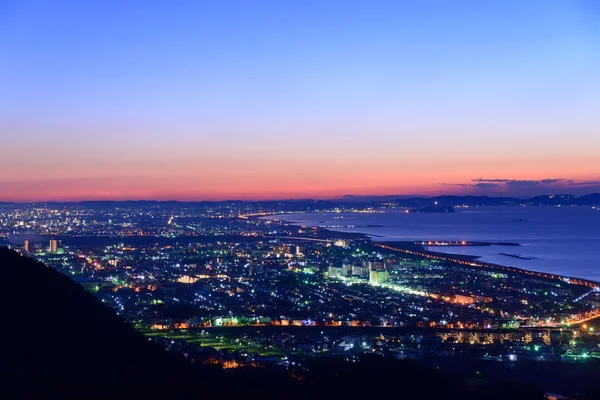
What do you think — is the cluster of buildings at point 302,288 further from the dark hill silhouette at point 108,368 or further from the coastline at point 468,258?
the dark hill silhouette at point 108,368

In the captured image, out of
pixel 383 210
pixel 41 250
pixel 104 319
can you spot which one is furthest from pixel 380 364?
pixel 383 210

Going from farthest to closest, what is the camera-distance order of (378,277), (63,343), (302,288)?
(378,277) → (302,288) → (63,343)

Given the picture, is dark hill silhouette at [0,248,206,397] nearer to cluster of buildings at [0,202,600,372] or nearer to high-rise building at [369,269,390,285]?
cluster of buildings at [0,202,600,372]

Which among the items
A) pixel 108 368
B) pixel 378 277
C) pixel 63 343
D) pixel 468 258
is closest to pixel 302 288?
pixel 378 277

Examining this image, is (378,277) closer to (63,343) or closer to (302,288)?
(302,288)

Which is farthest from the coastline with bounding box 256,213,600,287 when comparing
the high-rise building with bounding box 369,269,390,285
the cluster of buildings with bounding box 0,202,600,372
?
the high-rise building with bounding box 369,269,390,285

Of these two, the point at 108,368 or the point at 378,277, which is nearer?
the point at 108,368

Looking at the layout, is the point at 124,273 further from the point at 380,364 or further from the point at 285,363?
the point at 380,364

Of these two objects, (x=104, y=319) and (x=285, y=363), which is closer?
(x=104, y=319)

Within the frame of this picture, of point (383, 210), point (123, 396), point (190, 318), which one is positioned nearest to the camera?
point (123, 396)
